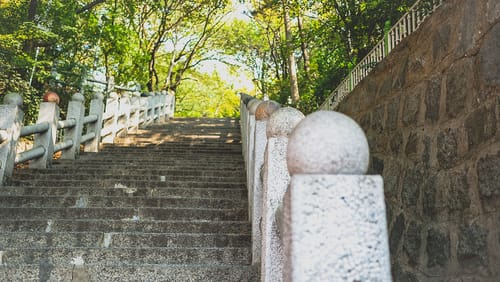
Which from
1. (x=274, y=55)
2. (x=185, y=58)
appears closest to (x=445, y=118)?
(x=274, y=55)

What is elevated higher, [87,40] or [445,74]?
[87,40]

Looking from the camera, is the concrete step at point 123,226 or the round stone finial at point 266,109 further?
the concrete step at point 123,226

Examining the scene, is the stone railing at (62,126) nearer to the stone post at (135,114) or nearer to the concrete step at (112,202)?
the stone post at (135,114)

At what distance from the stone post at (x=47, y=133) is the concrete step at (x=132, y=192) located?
3.38 ft

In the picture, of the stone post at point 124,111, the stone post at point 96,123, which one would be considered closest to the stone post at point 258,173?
the stone post at point 96,123

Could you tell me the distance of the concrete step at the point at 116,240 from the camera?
3.15 metres

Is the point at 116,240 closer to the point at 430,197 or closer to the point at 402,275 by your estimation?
the point at 402,275

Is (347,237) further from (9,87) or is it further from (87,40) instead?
(87,40)

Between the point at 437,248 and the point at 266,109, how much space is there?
4.76 ft

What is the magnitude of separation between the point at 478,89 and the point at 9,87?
292 inches

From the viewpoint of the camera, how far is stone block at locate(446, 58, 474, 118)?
2.28 m

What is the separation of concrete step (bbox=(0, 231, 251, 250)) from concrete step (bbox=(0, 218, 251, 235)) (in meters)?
0.18

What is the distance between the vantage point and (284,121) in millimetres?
1955

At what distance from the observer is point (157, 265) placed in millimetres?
2688
